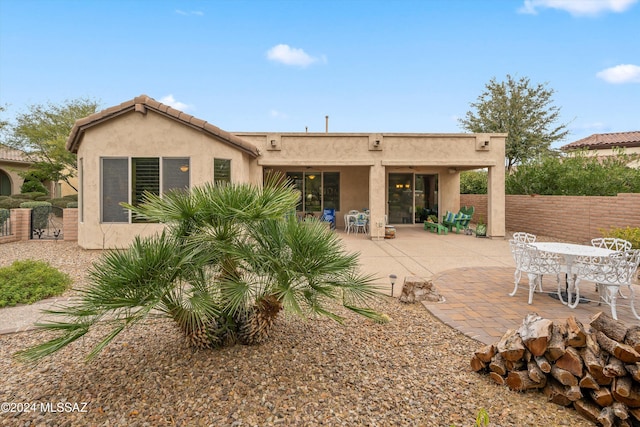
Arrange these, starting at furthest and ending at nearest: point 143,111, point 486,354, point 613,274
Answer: point 143,111 < point 613,274 < point 486,354

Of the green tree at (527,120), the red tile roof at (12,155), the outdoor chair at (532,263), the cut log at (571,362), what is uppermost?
the green tree at (527,120)

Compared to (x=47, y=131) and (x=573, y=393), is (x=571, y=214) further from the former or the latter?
(x=47, y=131)

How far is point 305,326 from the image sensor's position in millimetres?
4434

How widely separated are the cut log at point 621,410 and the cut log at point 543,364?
48 centimetres

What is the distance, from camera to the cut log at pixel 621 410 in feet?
8.79

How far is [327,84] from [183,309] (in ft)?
76.5

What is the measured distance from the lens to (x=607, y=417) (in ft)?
8.86

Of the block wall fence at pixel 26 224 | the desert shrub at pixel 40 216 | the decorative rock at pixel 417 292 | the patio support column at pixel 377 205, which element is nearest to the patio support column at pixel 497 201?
the patio support column at pixel 377 205

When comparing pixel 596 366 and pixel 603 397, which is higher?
pixel 596 366

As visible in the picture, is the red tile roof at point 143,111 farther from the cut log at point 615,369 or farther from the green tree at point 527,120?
the green tree at point 527,120

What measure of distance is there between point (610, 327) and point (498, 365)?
1.02 m

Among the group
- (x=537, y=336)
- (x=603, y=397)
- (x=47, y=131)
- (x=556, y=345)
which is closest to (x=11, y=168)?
(x=47, y=131)

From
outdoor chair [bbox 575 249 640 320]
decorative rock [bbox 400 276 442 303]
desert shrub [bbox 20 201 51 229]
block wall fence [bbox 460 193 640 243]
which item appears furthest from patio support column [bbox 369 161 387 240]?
desert shrub [bbox 20 201 51 229]

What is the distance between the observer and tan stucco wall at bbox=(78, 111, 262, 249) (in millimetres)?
9938
